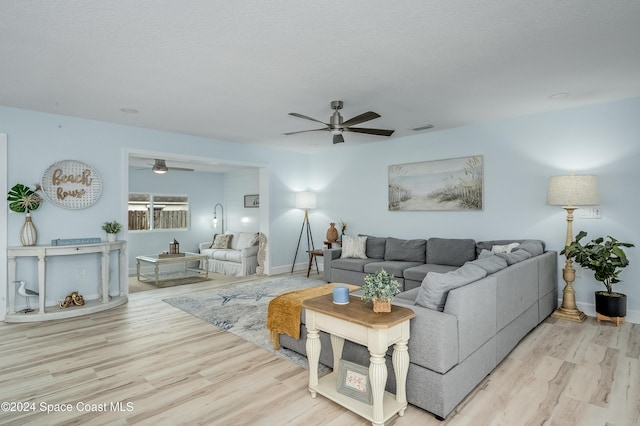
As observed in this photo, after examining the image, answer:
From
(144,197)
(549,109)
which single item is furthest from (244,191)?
(549,109)

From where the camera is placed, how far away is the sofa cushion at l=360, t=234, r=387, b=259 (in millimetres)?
5973

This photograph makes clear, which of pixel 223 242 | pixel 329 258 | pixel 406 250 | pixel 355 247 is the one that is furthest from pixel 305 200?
pixel 223 242

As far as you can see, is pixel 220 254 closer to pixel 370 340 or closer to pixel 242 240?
pixel 242 240

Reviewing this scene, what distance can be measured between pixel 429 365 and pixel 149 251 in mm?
7653

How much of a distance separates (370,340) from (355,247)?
4029mm

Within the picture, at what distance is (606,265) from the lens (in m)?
3.77

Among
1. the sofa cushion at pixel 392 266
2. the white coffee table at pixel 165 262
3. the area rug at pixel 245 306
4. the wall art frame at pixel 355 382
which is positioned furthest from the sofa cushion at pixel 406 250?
the white coffee table at pixel 165 262

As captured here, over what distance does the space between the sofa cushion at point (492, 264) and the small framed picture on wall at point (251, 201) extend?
6.28 meters

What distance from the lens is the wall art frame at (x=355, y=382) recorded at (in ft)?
7.28

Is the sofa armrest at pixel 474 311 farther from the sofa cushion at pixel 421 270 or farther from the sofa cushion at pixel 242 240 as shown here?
the sofa cushion at pixel 242 240

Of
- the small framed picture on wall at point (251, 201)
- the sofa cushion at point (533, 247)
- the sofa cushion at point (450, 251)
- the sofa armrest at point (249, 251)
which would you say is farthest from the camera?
the small framed picture on wall at point (251, 201)

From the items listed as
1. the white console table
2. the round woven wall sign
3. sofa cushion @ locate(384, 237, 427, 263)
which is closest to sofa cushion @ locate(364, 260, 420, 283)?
sofa cushion @ locate(384, 237, 427, 263)

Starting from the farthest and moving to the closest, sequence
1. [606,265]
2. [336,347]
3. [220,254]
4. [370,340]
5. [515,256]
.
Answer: [220,254], [606,265], [515,256], [336,347], [370,340]

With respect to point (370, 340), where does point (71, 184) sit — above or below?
above
